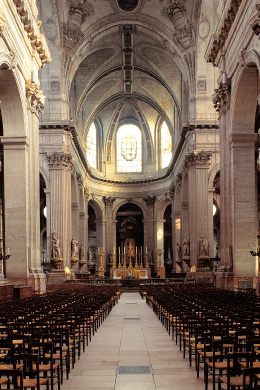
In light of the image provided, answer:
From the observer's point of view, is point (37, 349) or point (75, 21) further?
point (75, 21)

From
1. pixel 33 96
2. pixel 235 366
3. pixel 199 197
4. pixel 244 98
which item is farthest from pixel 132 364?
pixel 199 197

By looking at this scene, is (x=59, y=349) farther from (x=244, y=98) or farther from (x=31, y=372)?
(x=244, y=98)

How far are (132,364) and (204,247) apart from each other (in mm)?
30596

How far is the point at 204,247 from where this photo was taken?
40.6 meters

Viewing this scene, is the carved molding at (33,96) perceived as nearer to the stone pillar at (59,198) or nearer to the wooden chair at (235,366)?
the stone pillar at (59,198)

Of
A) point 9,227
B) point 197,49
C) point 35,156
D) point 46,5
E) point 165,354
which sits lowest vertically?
point 165,354

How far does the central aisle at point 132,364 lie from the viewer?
344 inches

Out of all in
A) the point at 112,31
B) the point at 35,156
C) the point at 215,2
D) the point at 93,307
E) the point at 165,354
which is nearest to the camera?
the point at 165,354

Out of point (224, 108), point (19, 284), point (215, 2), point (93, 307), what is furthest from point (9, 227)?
point (215, 2)

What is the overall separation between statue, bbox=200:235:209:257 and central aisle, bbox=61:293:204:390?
24065mm

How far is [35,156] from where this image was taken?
26500mm

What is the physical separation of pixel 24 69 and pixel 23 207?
655 centimetres

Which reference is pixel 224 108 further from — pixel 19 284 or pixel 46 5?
pixel 46 5

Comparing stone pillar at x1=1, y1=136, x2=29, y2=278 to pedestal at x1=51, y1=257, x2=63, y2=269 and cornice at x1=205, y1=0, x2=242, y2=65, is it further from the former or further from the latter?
pedestal at x1=51, y1=257, x2=63, y2=269
